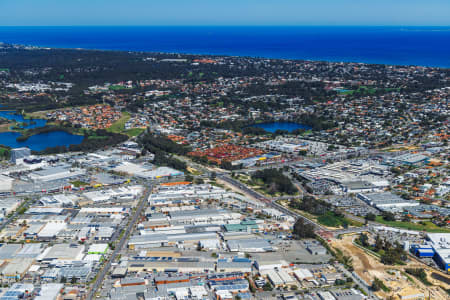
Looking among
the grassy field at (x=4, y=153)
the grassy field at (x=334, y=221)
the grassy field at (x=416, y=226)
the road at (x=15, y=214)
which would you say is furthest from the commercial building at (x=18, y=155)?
the grassy field at (x=416, y=226)

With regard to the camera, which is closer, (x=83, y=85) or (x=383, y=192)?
(x=383, y=192)

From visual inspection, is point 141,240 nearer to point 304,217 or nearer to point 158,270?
point 158,270

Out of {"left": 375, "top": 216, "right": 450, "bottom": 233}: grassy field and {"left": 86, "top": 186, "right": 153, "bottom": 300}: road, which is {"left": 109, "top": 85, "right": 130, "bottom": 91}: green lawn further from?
{"left": 375, "top": 216, "right": 450, "bottom": 233}: grassy field

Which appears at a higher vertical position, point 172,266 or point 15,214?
point 172,266

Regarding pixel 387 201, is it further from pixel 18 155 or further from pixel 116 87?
pixel 116 87

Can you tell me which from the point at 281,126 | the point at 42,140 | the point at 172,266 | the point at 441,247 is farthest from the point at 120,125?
the point at 441,247

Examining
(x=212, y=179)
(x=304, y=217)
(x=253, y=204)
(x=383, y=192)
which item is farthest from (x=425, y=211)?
(x=212, y=179)

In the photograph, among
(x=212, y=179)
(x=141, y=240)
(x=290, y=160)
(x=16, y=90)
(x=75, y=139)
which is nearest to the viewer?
(x=141, y=240)
